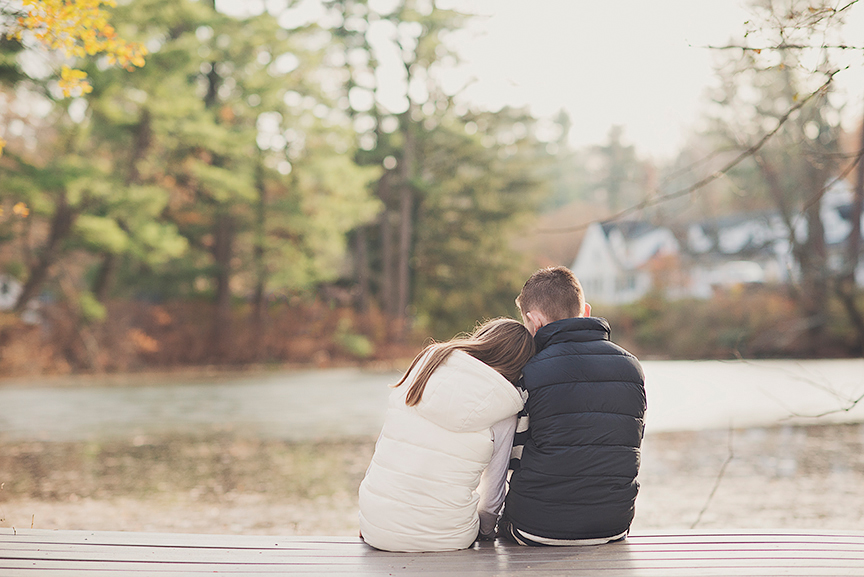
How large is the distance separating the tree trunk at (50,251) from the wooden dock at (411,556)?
16745 mm

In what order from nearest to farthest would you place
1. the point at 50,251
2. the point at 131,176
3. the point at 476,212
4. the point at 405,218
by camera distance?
the point at 50,251 < the point at 131,176 < the point at 405,218 < the point at 476,212

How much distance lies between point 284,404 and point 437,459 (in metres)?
12.0

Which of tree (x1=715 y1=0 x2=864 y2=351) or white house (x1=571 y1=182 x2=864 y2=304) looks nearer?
tree (x1=715 y1=0 x2=864 y2=351)

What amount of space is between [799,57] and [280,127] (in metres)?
19.7

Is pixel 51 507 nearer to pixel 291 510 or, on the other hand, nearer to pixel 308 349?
pixel 291 510

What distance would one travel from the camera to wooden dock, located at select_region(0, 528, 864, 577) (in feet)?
9.30

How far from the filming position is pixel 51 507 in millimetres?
6438

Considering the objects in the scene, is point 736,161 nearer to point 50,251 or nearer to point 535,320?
point 535,320

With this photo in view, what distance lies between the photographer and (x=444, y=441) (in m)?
2.93

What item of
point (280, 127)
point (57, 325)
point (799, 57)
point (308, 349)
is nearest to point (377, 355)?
point (308, 349)

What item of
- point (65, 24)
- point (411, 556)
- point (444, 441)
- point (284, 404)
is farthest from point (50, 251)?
point (444, 441)

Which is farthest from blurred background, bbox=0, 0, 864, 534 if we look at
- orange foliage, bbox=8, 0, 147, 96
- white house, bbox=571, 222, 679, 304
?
white house, bbox=571, 222, 679, 304

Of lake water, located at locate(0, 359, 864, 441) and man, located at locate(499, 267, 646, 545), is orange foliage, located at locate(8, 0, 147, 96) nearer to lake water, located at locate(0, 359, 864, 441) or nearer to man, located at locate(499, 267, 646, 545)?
man, located at locate(499, 267, 646, 545)

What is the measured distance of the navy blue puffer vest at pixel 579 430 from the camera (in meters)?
2.95
